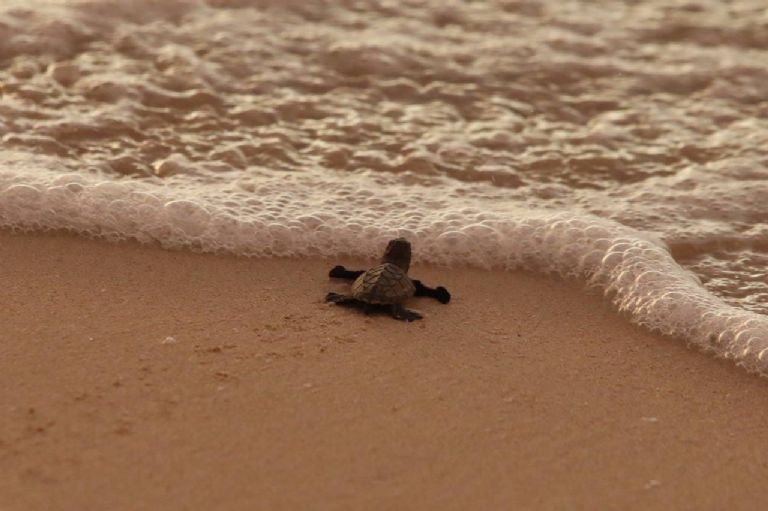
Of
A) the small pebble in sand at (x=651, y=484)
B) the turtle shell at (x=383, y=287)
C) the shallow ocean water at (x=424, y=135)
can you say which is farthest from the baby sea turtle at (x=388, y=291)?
the small pebble in sand at (x=651, y=484)

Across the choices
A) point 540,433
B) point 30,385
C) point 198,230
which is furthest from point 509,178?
point 30,385

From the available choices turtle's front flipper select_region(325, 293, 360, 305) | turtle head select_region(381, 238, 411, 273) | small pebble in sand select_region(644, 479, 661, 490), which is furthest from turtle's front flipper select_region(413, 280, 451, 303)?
small pebble in sand select_region(644, 479, 661, 490)

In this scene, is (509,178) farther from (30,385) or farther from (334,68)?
(30,385)

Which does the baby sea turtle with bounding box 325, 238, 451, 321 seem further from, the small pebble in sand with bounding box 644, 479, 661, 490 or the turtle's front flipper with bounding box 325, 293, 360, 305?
the small pebble in sand with bounding box 644, 479, 661, 490

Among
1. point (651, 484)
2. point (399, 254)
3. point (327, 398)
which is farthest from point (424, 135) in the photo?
point (651, 484)

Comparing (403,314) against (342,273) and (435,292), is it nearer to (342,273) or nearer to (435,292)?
(435,292)

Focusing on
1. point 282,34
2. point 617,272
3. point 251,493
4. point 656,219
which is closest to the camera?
point 251,493
